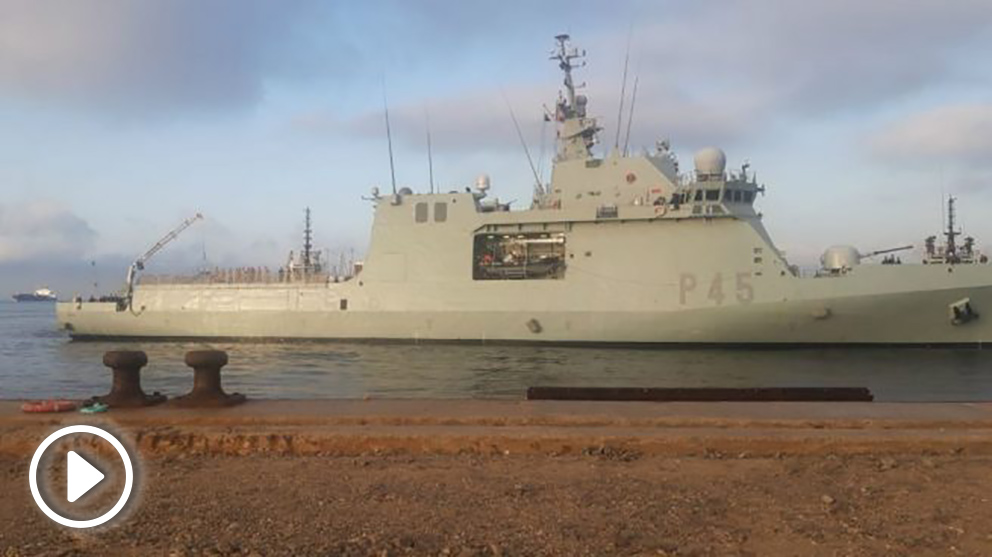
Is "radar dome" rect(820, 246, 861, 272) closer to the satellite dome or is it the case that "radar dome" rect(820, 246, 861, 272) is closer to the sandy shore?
the satellite dome

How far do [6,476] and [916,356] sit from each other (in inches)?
970

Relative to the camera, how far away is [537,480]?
15.7 ft

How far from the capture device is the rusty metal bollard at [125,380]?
700 cm

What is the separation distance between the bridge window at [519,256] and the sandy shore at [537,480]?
68.6 feet

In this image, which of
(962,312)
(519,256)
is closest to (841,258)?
(962,312)

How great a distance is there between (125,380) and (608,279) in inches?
829

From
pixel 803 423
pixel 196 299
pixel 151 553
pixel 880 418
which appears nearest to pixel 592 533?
pixel 151 553

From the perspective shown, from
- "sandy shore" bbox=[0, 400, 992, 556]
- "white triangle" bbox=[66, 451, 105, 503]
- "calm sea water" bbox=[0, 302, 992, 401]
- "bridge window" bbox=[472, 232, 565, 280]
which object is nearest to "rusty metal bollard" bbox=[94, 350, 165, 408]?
"sandy shore" bbox=[0, 400, 992, 556]

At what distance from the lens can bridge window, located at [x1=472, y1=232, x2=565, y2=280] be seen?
91.7 feet

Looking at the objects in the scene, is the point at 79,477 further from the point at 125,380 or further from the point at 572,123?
the point at 572,123

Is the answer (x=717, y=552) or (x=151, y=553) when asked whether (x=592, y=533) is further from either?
(x=151, y=553)

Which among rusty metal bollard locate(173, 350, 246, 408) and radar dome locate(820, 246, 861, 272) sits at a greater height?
radar dome locate(820, 246, 861, 272)

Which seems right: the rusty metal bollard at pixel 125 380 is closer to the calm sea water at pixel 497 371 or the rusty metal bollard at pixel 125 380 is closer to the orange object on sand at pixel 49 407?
the orange object on sand at pixel 49 407

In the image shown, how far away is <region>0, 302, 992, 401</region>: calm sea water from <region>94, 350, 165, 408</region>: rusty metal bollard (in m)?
8.39
